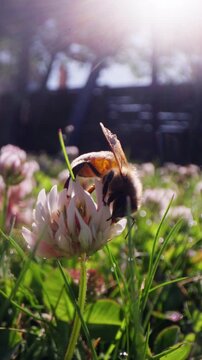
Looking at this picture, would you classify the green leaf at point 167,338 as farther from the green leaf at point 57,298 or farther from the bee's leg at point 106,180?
the bee's leg at point 106,180

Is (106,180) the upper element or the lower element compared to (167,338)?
upper

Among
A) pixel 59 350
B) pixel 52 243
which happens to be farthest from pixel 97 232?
pixel 59 350

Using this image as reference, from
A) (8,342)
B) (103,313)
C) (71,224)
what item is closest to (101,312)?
(103,313)

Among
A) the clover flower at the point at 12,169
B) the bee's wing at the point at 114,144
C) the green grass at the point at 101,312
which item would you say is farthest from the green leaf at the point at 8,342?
the clover flower at the point at 12,169

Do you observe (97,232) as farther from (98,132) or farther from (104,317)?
(98,132)

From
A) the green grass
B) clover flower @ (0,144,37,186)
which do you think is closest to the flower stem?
the green grass

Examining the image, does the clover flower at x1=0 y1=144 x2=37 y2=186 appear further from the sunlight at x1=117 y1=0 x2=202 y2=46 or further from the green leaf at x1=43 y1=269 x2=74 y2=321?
the sunlight at x1=117 y1=0 x2=202 y2=46

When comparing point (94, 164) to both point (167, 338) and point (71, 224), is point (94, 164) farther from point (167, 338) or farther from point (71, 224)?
point (167, 338)
